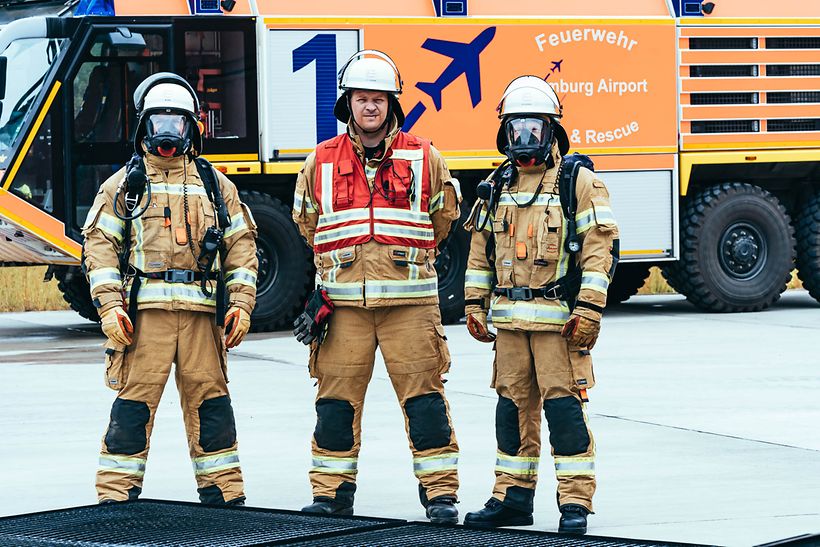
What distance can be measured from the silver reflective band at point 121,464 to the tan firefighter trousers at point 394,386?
73 centimetres

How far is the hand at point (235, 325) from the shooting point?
6.69 meters

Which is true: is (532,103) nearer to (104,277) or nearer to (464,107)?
(104,277)

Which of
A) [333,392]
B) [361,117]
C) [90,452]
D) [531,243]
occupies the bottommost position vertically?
[90,452]

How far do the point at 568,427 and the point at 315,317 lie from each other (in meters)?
1.14

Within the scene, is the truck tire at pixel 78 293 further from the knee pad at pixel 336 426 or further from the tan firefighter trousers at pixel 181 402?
the knee pad at pixel 336 426

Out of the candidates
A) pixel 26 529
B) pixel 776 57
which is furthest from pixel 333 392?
pixel 776 57

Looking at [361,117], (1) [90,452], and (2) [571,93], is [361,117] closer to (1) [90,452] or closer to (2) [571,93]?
(1) [90,452]

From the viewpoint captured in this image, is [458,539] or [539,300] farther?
[539,300]

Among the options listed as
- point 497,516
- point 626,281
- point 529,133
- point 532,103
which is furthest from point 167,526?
point 626,281

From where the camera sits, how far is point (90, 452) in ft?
27.9

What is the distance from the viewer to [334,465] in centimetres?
677

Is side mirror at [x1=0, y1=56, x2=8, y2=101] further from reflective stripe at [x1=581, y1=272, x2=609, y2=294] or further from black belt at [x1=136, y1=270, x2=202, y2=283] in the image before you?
reflective stripe at [x1=581, y1=272, x2=609, y2=294]

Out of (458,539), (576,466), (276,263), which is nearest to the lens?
(458,539)

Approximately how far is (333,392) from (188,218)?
37.3 inches
